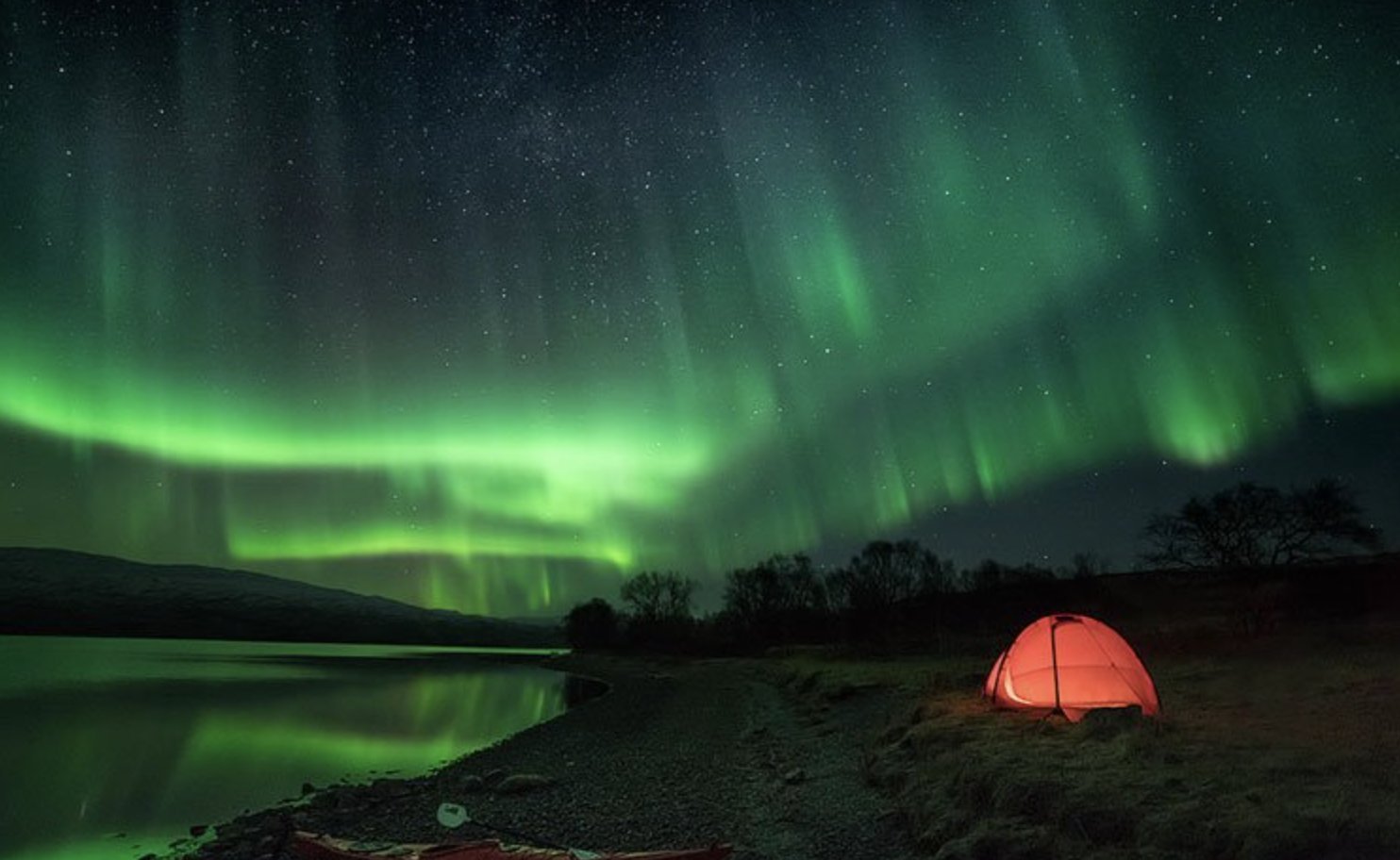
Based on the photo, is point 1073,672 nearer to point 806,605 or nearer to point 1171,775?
point 1171,775

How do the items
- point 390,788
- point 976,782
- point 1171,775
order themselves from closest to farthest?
point 1171,775 < point 976,782 < point 390,788

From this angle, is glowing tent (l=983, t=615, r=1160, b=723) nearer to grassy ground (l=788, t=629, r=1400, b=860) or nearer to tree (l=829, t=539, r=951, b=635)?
grassy ground (l=788, t=629, r=1400, b=860)

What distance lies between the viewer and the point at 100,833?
1784 cm

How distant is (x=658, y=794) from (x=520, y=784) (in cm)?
382

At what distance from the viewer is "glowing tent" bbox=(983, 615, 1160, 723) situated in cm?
1614

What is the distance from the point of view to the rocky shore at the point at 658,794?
12.6 metres

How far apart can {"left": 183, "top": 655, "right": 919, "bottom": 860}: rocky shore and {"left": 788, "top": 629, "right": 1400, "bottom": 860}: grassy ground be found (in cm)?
126

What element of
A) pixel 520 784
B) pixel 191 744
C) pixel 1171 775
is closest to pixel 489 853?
pixel 1171 775

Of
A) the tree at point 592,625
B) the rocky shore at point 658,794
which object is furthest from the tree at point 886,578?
the rocky shore at point 658,794

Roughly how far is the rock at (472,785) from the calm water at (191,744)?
5535 millimetres

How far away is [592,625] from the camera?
474 ft

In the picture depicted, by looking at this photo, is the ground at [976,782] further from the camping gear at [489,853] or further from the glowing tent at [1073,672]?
the camping gear at [489,853]

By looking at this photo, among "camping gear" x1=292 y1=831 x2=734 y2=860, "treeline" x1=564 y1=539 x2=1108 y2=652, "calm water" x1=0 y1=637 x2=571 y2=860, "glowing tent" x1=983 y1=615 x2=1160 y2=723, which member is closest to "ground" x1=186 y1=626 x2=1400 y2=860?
"glowing tent" x1=983 y1=615 x2=1160 y2=723

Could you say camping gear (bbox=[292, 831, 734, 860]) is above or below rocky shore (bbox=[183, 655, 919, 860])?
above
